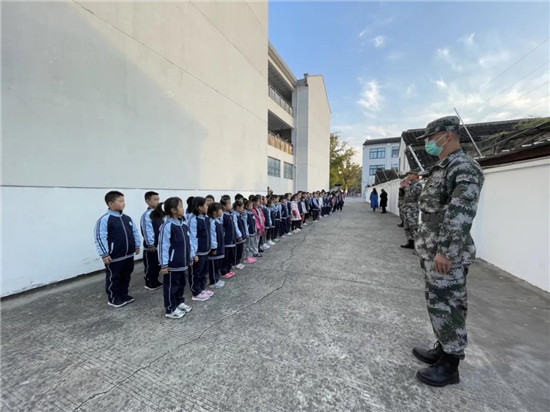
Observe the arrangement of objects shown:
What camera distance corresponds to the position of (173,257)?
3.08m

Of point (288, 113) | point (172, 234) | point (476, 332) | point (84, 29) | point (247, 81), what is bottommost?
point (476, 332)

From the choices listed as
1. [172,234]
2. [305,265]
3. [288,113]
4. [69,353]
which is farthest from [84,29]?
[288,113]

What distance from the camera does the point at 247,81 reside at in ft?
35.3

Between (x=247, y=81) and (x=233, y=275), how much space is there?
365 inches

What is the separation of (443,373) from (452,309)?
543 millimetres

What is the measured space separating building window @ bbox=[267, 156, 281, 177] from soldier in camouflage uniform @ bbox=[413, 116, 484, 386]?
1467cm

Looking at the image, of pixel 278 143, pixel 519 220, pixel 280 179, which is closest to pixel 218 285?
pixel 519 220

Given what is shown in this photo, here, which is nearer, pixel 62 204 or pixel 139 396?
pixel 139 396

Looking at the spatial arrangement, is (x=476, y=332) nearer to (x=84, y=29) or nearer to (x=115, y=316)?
(x=115, y=316)

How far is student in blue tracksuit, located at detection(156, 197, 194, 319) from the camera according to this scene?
119 inches

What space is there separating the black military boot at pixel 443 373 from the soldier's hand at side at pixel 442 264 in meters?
0.74

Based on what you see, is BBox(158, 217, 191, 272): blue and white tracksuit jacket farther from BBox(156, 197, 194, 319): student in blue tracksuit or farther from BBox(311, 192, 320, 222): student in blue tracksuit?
BBox(311, 192, 320, 222): student in blue tracksuit

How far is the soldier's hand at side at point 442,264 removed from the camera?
1.86m

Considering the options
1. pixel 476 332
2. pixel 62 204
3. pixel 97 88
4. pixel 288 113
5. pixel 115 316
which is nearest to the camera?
pixel 476 332
